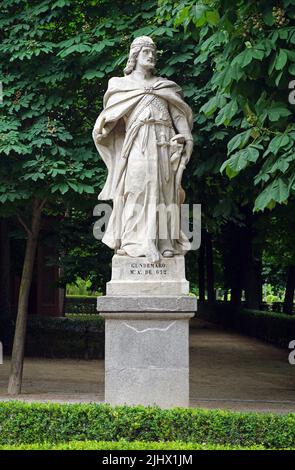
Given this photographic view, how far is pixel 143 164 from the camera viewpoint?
1133 centimetres

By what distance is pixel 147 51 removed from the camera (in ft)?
38.1

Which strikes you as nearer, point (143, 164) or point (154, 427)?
point (154, 427)

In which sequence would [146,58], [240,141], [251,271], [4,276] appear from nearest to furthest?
[240,141] → [146,58] → [4,276] → [251,271]

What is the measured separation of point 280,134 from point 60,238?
15.2 metres

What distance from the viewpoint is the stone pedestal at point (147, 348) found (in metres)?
10.9

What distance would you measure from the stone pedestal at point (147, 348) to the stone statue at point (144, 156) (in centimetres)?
65

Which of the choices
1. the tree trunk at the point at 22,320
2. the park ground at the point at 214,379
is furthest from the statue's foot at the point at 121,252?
the tree trunk at the point at 22,320

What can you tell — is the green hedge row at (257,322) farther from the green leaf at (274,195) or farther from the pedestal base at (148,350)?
the green leaf at (274,195)

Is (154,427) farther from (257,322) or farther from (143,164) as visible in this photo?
(257,322)

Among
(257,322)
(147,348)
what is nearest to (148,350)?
(147,348)

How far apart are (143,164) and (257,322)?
78.1ft

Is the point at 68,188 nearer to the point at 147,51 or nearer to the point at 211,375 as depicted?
the point at 147,51

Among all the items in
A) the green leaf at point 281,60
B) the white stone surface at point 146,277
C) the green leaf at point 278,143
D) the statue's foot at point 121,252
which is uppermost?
the green leaf at point 281,60
